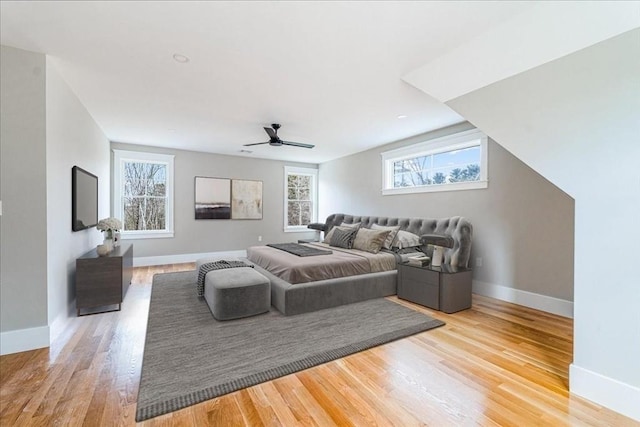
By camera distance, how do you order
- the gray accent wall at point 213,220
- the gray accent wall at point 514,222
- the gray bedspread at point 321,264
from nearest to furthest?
the gray accent wall at point 514,222, the gray bedspread at point 321,264, the gray accent wall at point 213,220

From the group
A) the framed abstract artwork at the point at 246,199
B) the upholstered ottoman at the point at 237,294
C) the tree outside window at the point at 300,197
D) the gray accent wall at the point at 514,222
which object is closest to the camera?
the upholstered ottoman at the point at 237,294

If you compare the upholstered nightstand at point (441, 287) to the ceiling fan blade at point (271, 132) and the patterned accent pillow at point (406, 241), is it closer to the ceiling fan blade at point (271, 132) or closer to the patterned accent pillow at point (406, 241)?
the patterned accent pillow at point (406, 241)

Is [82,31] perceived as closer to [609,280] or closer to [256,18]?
[256,18]

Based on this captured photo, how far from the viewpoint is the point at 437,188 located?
4.52 meters

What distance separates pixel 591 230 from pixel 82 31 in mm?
3904

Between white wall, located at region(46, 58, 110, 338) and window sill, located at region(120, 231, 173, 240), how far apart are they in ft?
6.72

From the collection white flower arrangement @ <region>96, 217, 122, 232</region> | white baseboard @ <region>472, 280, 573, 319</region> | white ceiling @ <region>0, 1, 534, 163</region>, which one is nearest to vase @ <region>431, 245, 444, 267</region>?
white baseboard @ <region>472, 280, 573, 319</region>

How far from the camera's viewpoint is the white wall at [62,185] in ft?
8.21

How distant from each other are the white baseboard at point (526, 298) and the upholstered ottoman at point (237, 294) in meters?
3.02

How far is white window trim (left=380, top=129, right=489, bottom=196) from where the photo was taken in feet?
12.8

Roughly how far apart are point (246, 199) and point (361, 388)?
574 centimetres

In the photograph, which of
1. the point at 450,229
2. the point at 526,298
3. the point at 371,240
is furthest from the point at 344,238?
the point at 526,298

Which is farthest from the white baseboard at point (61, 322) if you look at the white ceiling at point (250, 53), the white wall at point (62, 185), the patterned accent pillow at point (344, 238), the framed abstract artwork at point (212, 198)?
the patterned accent pillow at point (344, 238)

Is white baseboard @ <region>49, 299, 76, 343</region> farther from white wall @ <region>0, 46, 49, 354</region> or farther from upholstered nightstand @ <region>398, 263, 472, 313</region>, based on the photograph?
upholstered nightstand @ <region>398, 263, 472, 313</region>
